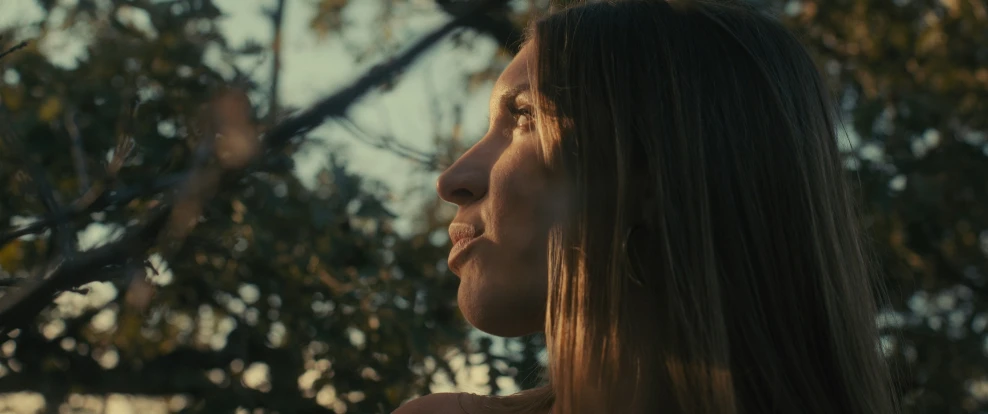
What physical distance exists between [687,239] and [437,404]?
60 cm

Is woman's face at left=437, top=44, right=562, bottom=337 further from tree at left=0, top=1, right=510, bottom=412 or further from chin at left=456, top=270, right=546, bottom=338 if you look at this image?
tree at left=0, top=1, right=510, bottom=412

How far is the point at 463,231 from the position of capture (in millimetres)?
1627

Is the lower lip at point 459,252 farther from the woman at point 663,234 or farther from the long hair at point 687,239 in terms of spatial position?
the long hair at point 687,239

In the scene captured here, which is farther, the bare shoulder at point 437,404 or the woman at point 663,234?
the bare shoulder at point 437,404

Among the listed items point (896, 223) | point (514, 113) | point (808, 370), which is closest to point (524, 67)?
point (514, 113)

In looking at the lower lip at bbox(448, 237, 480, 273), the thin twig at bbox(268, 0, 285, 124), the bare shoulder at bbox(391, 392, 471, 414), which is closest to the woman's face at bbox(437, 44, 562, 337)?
the lower lip at bbox(448, 237, 480, 273)

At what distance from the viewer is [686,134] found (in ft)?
5.16

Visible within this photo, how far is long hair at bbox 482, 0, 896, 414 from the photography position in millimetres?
1544

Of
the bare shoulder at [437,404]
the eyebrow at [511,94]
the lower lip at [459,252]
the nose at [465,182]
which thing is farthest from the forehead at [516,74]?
the bare shoulder at [437,404]

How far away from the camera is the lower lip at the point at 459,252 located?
1.60 metres

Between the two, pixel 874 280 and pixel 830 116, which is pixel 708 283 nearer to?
pixel 830 116

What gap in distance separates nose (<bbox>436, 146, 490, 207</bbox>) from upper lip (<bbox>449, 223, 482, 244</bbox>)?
37 millimetres

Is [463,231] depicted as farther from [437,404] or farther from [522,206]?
[437,404]

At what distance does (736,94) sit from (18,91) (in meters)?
1.96
